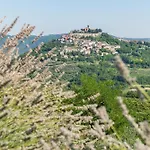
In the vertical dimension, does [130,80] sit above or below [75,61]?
above

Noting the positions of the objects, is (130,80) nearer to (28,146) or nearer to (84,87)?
(28,146)

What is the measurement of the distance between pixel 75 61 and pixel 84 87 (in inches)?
5106

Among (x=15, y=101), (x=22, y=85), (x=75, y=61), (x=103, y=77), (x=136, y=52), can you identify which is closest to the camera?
(x=15, y=101)

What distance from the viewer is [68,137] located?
5.82ft

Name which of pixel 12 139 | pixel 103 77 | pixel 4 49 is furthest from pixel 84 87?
pixel 103 77

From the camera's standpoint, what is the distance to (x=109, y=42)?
168625 millimetres

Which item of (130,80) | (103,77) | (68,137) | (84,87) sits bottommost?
(103,77)

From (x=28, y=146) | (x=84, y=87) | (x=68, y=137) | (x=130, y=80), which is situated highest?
(x=130, y=80)

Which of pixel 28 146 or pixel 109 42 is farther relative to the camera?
pixel 109 42

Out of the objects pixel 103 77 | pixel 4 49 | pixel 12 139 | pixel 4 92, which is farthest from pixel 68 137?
pixel 103 77

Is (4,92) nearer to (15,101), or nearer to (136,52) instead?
(15,101)

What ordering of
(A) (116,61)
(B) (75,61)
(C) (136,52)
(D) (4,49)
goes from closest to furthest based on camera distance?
(A) (116,61), (D) (4,49), (B) (75,61), (C) (136,52)

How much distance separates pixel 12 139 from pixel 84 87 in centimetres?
780

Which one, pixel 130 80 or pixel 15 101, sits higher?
pixel 130 80
